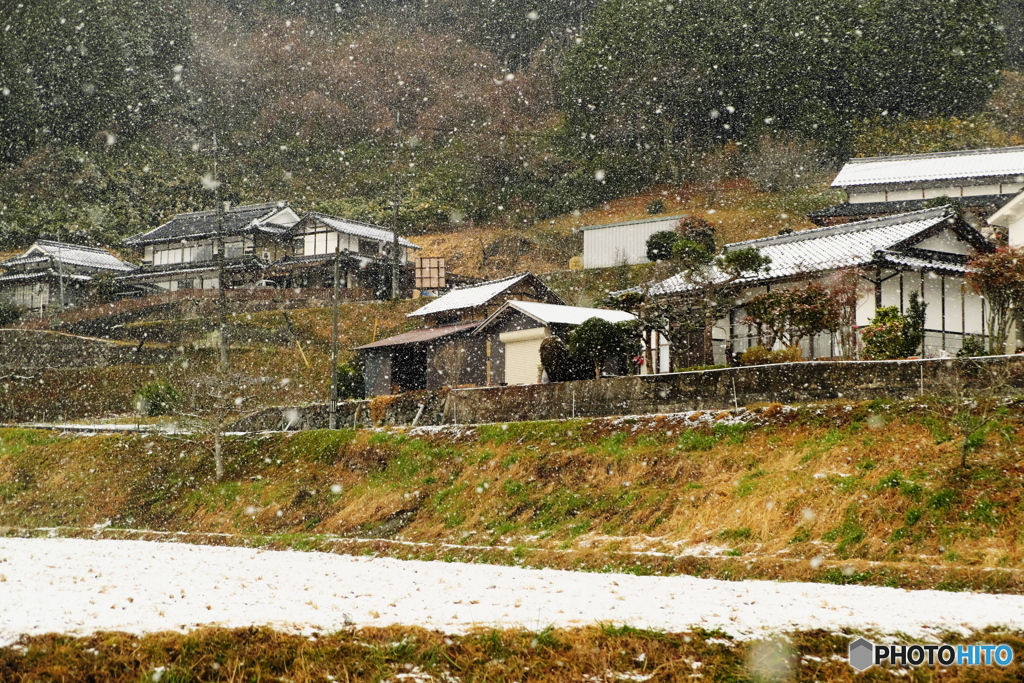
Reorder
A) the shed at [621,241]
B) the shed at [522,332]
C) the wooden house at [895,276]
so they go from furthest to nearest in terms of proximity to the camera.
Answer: the shed at [621,241]
the shed at [522,332]
the wooden house at [895,276]

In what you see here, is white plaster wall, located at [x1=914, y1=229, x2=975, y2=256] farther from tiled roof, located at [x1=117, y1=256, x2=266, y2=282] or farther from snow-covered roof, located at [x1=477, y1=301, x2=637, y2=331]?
tiled roof, located at [x1=117, y1=256, x2=266, y2=282]

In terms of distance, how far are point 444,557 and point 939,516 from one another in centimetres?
788

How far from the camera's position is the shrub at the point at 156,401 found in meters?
35.4

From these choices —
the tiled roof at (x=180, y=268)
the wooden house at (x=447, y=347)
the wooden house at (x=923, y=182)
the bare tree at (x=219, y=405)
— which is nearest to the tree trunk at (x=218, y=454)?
the bare tree at (x=219, y=405)

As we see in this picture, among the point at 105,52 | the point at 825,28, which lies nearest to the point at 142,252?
the point at 105,52

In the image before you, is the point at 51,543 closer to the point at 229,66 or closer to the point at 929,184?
the point at 929,184

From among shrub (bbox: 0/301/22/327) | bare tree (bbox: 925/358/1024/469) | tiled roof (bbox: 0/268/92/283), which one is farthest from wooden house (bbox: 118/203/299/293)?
bare tree (bbox: 925/358/1024/469)

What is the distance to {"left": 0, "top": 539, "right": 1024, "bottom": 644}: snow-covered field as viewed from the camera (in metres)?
8.41

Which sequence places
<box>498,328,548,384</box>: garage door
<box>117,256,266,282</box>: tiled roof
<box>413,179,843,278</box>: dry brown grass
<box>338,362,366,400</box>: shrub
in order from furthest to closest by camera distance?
1. <box>117,256,266,282</box>: tiled roof
2. <box>413,179,843,278</box>: dry brown grass
3. <box>338,362,366,400</box>: shrub
4. <box>498,328,548,384</box>: garage door

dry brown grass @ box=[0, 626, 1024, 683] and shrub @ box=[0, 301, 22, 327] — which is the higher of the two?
shrub @ box=[0, 301, 22, 327]

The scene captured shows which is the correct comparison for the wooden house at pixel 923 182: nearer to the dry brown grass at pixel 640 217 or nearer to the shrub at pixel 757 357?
the dry brown grass at pixel 640 217

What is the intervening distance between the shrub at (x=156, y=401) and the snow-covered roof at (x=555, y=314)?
1212 cm

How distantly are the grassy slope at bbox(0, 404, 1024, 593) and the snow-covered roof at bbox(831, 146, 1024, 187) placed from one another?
3657 centimetres

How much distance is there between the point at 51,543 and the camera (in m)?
18.5
